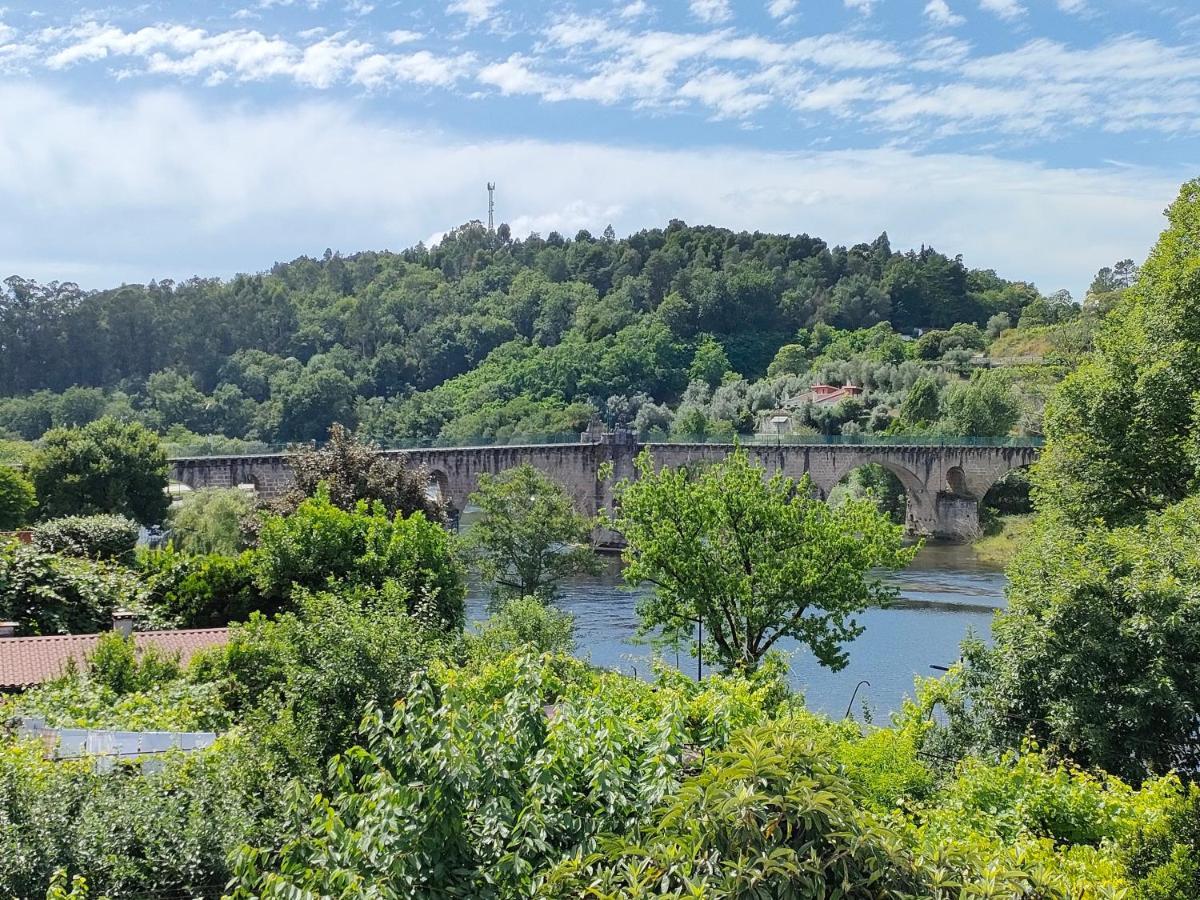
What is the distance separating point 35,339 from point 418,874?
9662 centimetres

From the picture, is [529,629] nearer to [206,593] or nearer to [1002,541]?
[206,593]

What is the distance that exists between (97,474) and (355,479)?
40.5 feet

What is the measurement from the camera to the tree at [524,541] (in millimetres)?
33250

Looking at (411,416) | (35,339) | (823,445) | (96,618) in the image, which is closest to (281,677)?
(96,618)

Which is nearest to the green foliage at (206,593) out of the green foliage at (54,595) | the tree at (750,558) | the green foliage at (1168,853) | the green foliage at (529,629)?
the green foliage at (54,595)

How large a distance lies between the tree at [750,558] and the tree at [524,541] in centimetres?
1101

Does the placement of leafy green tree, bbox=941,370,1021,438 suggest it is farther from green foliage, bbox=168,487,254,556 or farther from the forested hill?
green foliage, bbox=168,487,254,556

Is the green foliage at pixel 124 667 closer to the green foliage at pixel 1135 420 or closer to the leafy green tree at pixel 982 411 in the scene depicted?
the green foliage at pixel 1135 420

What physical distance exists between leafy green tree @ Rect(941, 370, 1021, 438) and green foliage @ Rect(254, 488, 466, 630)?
1887 inches

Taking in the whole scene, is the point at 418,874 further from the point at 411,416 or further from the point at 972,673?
the point at 411,416

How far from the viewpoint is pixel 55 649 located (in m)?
18.1

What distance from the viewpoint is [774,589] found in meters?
20.9

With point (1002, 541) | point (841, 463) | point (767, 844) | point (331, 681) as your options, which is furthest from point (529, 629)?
point (841, 463)

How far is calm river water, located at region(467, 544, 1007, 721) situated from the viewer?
27.9 m
